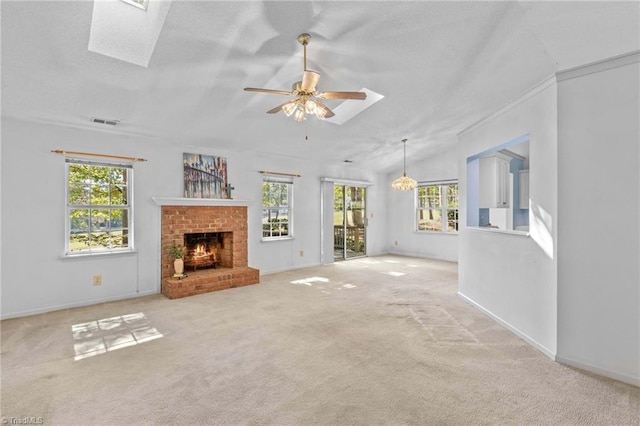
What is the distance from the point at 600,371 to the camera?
254 centimetres

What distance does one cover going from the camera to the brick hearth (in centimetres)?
484

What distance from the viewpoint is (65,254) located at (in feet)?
13.7

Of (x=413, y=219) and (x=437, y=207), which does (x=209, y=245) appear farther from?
(x=437, y=207)

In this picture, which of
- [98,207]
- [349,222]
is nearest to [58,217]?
[98,207]

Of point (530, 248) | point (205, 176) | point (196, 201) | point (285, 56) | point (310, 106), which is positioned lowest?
point (530, 248)

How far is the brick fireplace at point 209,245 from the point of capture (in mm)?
4910

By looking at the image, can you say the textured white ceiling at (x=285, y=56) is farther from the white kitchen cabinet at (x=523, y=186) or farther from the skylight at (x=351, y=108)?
the white kitchen cabinet at (x=523, y=186)

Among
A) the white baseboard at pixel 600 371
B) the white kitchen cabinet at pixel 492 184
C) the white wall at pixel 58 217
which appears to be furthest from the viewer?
the white kitchen cabinet at pixel 492 184

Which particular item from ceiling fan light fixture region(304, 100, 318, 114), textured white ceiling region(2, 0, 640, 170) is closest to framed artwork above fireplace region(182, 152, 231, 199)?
textured white ceiling region(2, 0, 640, 170)

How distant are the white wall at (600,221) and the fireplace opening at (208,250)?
5022 mm

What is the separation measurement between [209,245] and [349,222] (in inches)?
165

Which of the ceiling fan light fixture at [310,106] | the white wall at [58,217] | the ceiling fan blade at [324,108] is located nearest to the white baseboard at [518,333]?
the ceiling fan blade at [324,108]

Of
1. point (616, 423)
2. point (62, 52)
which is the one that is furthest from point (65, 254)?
point (616, 423)

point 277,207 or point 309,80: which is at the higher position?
point 309,80
